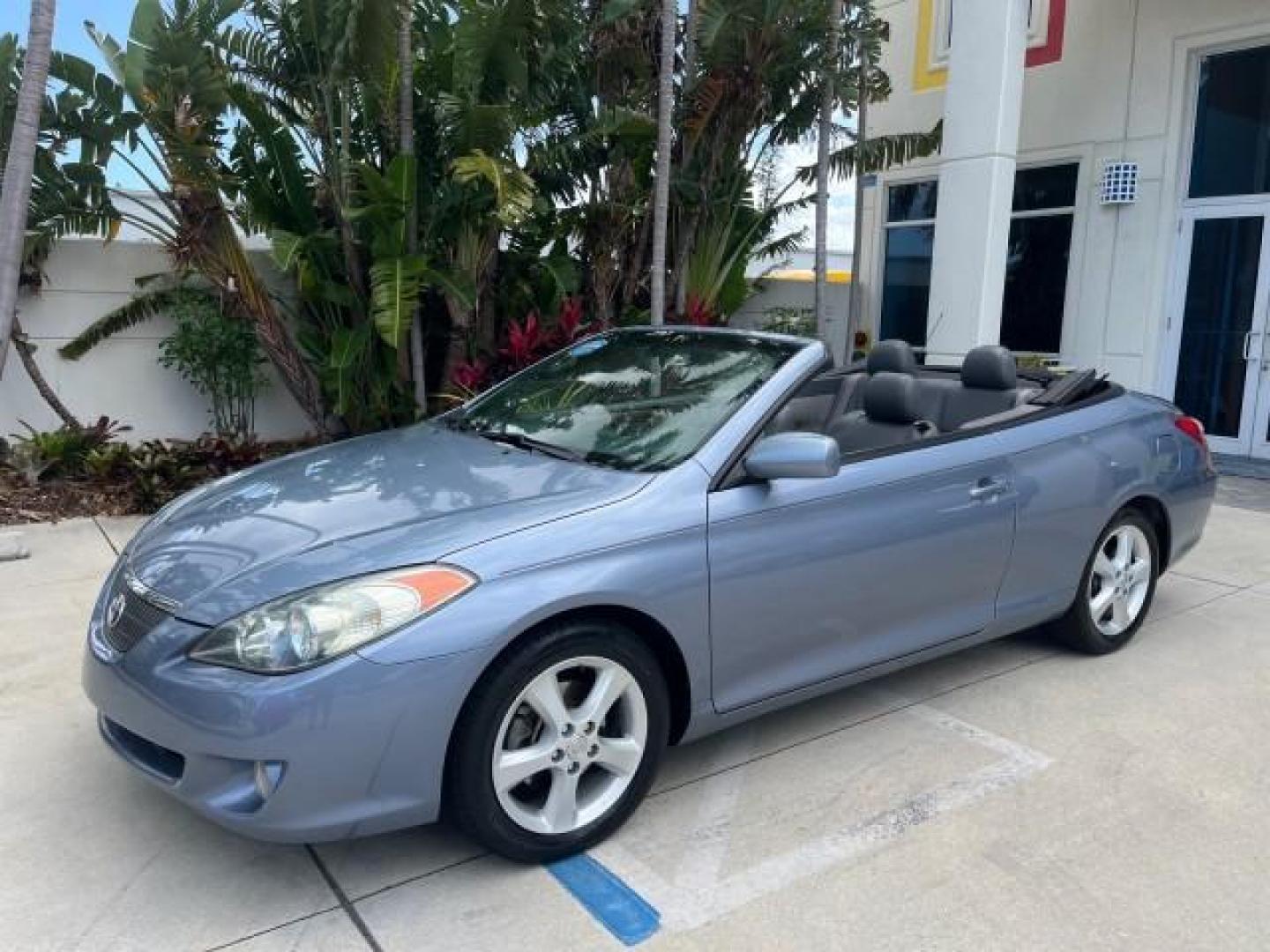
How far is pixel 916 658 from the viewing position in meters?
3.82

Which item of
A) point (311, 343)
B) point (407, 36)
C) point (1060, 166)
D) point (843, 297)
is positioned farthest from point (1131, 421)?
point (843, 297)

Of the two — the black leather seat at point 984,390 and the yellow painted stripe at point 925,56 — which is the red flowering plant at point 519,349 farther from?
the yellow painted stripe at point 925,56

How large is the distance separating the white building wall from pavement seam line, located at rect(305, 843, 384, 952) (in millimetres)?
10095

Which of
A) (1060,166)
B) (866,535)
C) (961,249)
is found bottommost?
(866,535)

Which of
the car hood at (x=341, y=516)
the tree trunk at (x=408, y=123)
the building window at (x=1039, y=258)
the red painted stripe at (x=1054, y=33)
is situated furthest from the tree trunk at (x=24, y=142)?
the red painted stripe at (x=1054, y=33)

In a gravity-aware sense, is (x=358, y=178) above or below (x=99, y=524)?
above

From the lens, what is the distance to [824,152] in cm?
986

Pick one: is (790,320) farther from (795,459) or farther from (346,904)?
(346,904)

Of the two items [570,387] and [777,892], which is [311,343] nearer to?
[570,387]

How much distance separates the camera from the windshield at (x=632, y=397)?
135 inches

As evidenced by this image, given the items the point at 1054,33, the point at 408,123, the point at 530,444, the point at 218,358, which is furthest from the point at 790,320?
the point at 530,444

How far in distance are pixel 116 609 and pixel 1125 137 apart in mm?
10897

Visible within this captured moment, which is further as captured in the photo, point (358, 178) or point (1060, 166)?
point (1060, 166)

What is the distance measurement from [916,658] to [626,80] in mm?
7000
